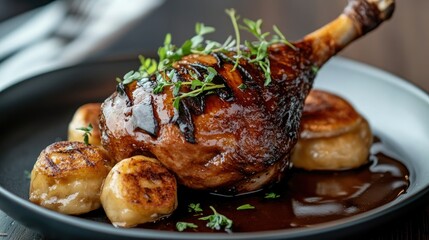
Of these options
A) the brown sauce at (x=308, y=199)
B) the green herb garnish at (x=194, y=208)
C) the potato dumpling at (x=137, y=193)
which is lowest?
the brown sauce at (x=308, y=199)

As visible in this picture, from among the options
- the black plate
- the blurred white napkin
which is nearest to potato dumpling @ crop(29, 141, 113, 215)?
the black plate

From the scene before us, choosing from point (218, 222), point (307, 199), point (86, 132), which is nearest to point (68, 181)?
point (86, 132)

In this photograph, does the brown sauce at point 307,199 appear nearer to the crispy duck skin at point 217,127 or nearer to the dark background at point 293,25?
the crispy duck skin at point 217,127

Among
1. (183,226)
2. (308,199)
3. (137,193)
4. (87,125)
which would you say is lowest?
(308,199)

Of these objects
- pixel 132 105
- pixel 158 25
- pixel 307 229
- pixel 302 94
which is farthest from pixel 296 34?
pixel 307 229

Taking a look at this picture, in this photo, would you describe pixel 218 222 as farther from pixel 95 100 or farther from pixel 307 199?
pixel 95 100

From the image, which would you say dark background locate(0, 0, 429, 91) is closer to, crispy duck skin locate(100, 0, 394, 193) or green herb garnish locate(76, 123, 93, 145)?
green herb garnish locate(76, 123, 93, 145)

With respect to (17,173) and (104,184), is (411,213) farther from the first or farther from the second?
(17,173)

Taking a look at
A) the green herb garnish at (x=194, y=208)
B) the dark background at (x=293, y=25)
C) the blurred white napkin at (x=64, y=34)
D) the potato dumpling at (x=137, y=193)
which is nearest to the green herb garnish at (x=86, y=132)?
the potato dumpling at (x=137, y=193)
